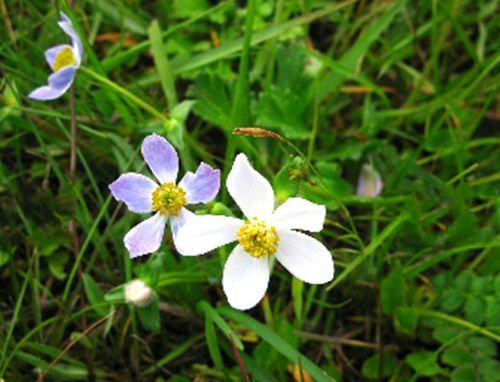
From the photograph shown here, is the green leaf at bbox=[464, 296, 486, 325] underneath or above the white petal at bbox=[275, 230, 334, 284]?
above

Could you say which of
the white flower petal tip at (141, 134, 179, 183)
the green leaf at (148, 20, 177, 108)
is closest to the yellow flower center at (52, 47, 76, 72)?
the green leaf at (148, 20, 177, 108)

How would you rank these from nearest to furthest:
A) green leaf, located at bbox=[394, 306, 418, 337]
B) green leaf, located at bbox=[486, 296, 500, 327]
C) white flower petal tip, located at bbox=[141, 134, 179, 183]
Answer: white flower petal tip, located at bbox=[141, 134, 179, 183]
green leaf, located at bbox=[486, 296, 500, 327]
green leaf, located at bbox=[394, 306, 418, 337]

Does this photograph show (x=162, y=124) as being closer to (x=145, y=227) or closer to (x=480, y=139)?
(x=145, y=227)

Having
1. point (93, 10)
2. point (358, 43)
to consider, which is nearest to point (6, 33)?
point (93, 10)

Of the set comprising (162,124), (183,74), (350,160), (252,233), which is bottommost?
(252,233)

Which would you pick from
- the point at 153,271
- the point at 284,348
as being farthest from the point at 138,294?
the point at 284,348

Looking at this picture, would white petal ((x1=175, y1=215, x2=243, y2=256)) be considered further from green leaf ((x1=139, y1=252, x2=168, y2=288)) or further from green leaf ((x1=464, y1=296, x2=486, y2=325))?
green leaf ((x1=464, y1=296, x2=486, y2=325))

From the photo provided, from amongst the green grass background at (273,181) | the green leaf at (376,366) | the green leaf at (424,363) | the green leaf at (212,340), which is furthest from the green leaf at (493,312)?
the green leaf at (212,340)
